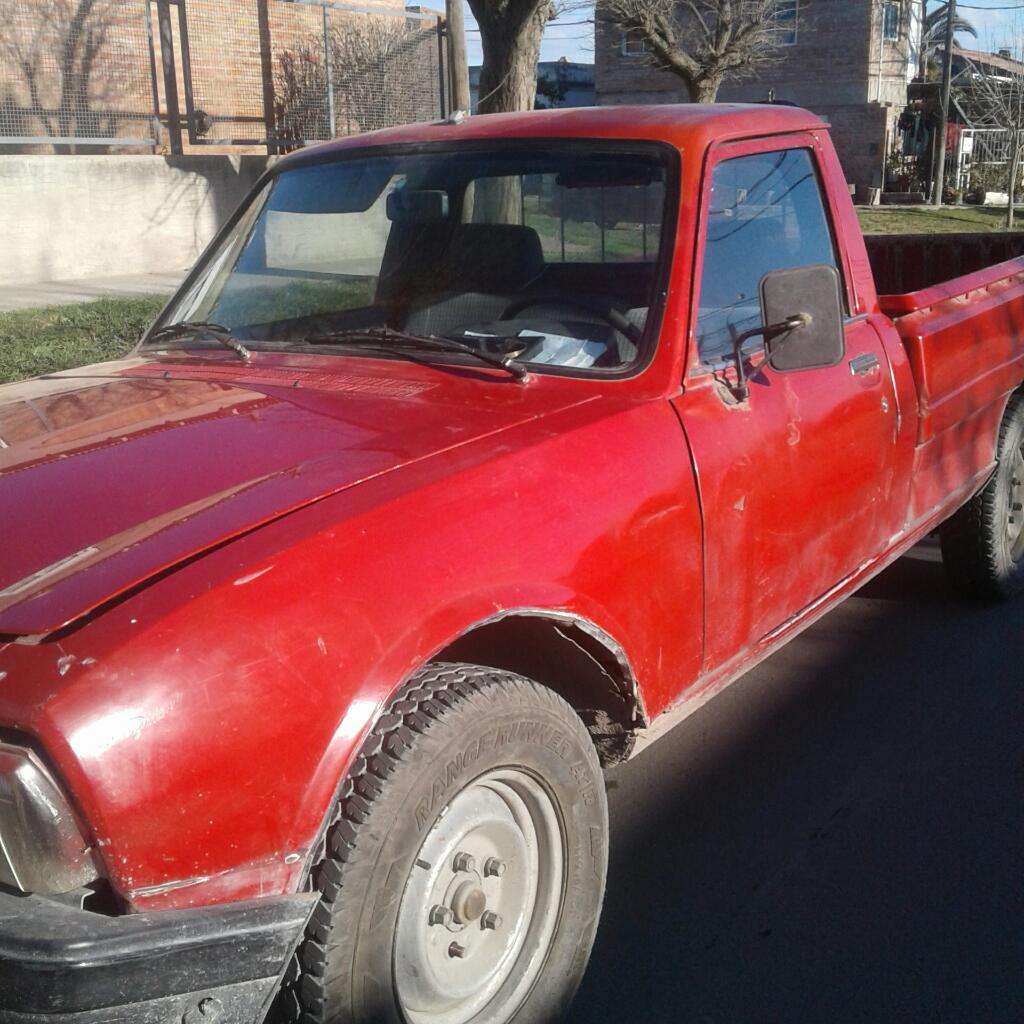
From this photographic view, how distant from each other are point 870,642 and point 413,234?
2.53 m

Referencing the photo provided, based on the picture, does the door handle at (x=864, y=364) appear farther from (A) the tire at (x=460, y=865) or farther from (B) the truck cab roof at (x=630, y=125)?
(A) the tire at (x=460, y=865)

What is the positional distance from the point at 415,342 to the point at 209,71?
566 inches

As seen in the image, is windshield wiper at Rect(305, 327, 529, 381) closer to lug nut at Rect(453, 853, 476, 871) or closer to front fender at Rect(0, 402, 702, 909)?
front fender at Rect(0, 402, 702, 909)

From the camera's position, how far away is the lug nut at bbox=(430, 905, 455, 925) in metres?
2.32

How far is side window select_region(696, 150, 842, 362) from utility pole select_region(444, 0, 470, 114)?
8.80 meters

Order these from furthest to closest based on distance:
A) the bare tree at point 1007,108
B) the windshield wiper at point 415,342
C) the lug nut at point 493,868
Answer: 1. the bare tree at point 1007,108
2. the windshield wiper at point 415,342
3. the lug nut at point 493,868

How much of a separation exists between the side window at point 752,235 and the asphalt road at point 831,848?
1.39 m

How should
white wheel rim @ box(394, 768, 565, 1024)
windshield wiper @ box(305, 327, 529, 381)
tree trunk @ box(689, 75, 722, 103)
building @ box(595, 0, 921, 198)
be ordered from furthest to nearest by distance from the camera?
building @ box(595, 0, 921, 198)
tree trunk @ box(689, 75, 722, 103)
windshield wiper @ box(305, 327, 529, 381)
white wheel rim @ box(394, 768, 565, 1024)

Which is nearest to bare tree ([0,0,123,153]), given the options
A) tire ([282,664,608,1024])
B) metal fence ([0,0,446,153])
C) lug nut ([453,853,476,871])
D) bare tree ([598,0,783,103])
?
metal fence ([0,0,446,153])

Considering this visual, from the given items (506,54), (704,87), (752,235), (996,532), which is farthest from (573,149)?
(704,87)

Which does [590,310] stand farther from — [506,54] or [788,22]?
[788,22]

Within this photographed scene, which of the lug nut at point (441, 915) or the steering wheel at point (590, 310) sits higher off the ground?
the steering wheel at point (590, 310)

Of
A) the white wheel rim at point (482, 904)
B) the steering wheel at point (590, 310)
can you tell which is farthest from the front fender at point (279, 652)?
the steering wheel at point (590, 310)

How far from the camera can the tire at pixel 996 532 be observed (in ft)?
15.9
